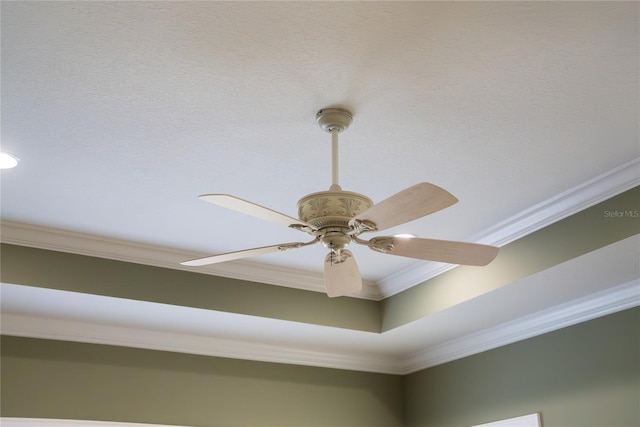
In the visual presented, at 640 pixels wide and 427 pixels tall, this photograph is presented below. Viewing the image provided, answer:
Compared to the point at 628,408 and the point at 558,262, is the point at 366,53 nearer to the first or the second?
the point at 558,262

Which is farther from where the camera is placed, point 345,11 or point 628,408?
point 628,408

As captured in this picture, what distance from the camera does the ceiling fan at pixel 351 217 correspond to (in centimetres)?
182

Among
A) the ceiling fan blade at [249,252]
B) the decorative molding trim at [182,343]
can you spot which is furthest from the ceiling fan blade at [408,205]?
the decorative molding trim at [182,343]

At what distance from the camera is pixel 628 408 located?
2910 mm

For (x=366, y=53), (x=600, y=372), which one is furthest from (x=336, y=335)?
(x=366, y=53)

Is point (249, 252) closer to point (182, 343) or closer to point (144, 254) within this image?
point (144, 254)

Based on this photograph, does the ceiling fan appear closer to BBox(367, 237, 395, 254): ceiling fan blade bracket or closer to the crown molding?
BBox(367, 237, 395, 254): ceiling fan blade bracket

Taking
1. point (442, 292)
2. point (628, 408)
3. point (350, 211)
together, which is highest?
point (442, 292)

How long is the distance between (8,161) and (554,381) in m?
2.62

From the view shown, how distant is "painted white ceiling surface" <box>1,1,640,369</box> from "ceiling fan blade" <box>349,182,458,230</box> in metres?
0.44

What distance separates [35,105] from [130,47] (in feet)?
1.58

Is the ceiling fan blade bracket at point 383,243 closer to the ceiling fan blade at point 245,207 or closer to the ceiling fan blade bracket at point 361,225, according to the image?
the ceiling fan blade bracket at point 361,225

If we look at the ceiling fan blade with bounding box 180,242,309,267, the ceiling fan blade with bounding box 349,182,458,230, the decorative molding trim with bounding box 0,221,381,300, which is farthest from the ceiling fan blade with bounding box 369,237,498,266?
the decorative molding trim with bounding box 0,221,381,300

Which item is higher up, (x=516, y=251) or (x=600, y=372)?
(x=516, y=251)
